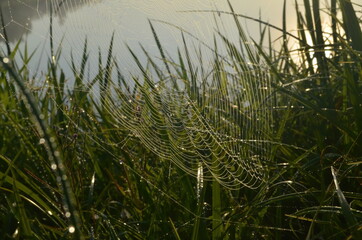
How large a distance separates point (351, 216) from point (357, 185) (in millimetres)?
545

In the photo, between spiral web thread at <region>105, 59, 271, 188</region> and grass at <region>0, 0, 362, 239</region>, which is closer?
grass at <region>0, 0, 362, 239</region>

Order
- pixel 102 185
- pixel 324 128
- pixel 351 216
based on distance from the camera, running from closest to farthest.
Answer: pixel 351 216, pixel 324 128, pixel 102 185

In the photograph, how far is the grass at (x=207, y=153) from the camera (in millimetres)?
1546

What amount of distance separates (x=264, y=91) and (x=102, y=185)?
66 centimetres

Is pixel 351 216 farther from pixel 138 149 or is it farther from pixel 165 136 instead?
pixel 138 149

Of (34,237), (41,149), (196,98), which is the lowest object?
(34,237)

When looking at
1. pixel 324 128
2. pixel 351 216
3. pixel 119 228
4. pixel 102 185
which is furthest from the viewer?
pixel 102 185

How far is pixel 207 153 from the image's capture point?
7.02ft

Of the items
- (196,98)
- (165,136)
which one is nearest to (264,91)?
(196,98)

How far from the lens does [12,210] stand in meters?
1.53

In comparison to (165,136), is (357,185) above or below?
below

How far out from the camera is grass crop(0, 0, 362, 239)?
155 centimetres

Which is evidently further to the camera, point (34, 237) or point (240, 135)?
point (240, 135)

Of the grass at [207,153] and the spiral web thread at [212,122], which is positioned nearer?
the grass at [207,153]
